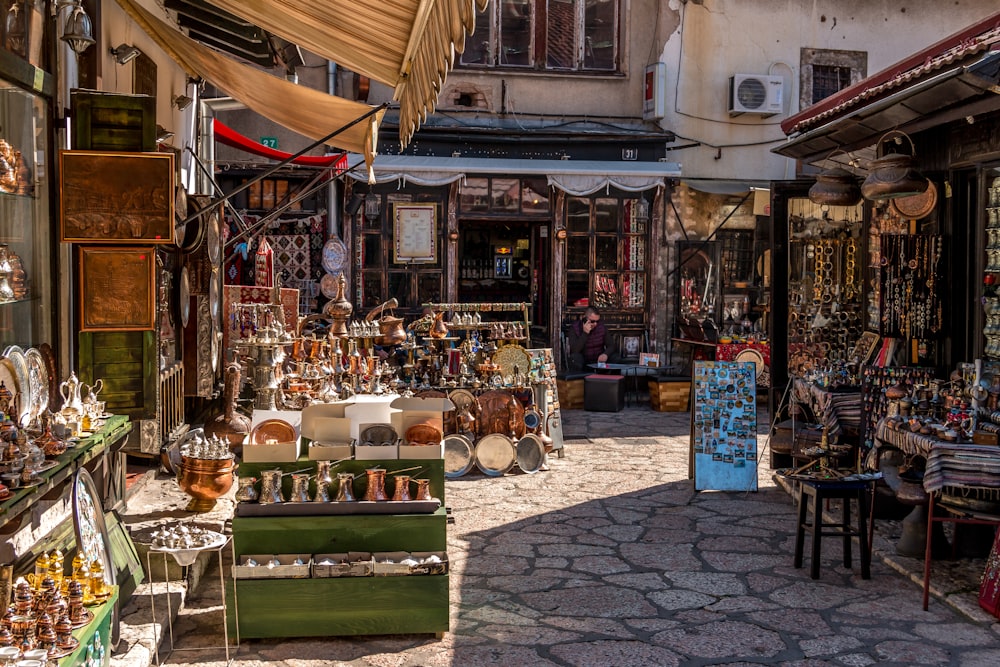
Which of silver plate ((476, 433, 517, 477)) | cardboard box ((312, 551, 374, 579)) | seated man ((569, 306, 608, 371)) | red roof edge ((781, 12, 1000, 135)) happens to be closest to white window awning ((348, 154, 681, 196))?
seated man ((569, 306, 608, 371))

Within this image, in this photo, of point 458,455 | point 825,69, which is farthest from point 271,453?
point 825,69

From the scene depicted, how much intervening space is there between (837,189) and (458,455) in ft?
15.1

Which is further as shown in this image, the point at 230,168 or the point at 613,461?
the point at 230,168

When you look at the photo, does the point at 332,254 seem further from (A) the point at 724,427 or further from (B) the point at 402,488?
(B) the point at 402,488

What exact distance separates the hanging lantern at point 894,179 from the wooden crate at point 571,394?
7857 mm

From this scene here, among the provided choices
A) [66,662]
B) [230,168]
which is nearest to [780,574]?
[66,662]

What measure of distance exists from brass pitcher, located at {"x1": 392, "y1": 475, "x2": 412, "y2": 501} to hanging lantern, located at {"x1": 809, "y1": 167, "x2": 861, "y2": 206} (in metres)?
5.75

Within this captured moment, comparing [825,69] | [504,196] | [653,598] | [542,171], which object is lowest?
[653,598]

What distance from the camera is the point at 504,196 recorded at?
17422 millimetres

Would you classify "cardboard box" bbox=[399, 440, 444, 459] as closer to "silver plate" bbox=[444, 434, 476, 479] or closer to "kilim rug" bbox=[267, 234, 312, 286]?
"silver plate" bbox=[444, 434, 476, 479]

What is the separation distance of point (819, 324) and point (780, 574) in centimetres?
615

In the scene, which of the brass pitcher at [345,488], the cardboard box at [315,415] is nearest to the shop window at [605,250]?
the cardboard box at [315,415]

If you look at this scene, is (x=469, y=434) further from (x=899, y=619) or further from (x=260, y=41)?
(x=899, y=619)

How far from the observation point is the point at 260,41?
33.4 ft
